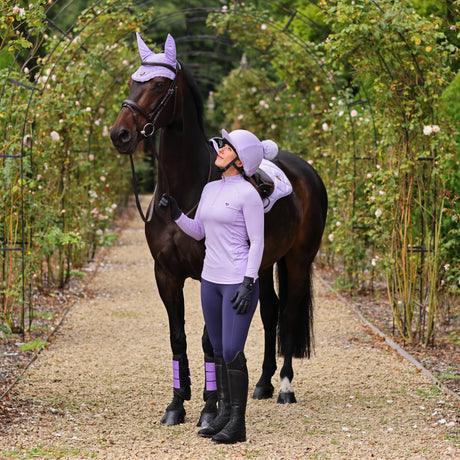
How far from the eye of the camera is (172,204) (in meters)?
4.10

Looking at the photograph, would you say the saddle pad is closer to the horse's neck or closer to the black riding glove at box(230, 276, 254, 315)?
the horse's neck

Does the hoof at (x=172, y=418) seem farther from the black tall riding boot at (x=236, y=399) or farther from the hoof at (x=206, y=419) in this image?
the black tall riding boot at (x=236, y=399)

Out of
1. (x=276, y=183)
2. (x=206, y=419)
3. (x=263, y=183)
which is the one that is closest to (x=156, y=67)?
(x=263, y=183)

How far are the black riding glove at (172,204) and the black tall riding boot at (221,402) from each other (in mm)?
806

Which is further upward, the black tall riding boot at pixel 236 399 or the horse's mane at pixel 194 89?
the horse's mane at pixel 194 89

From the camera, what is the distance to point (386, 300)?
29.5 ft

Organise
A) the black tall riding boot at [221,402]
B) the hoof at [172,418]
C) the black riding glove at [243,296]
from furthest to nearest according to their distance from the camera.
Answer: the hoof at [172,418] → the black tall riding boot at [221,402] → the black riding glove at [243,296]

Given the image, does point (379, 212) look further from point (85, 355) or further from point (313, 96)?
point (313, 96)

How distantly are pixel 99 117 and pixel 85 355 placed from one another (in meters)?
5.72

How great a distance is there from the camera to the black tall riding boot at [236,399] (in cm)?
394

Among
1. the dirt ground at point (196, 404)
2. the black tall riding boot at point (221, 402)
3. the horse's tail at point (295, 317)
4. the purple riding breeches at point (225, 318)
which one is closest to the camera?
the purple riding breeches at point (225, 318)

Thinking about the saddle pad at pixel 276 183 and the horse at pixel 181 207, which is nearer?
the horse at pixel 181 207

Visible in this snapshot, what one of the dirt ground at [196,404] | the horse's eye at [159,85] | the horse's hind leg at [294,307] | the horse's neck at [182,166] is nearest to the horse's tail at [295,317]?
the horse's hind leg at [294,307]

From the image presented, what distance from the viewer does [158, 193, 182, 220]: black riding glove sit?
408cm
